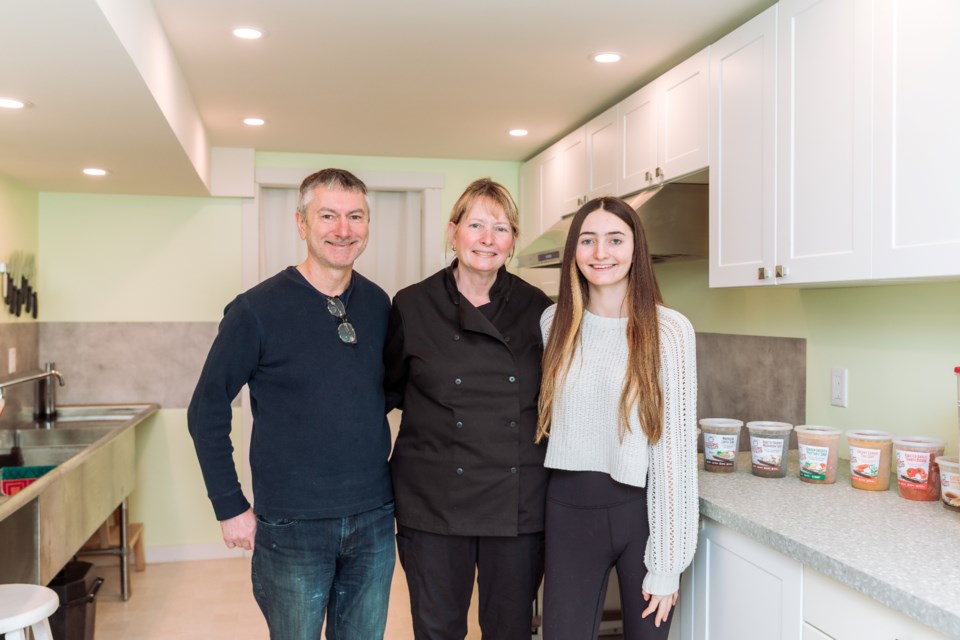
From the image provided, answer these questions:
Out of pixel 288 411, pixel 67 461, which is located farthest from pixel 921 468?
pixel 67 461

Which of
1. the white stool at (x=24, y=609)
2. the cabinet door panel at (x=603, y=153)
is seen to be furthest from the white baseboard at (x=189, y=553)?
the cabinet door panel at (x=603, y=153)

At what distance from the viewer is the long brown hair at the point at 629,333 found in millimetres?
1592

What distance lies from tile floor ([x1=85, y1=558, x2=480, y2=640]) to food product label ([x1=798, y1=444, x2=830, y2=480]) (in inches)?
63.0

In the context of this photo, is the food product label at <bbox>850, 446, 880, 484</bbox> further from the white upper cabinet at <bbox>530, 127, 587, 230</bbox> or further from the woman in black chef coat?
the white upper cabinet at <bbox>530, 127, 587, 230</bbox>

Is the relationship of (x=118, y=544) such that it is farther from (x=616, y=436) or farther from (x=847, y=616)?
(x=847, y=616)

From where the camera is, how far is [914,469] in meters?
1.77

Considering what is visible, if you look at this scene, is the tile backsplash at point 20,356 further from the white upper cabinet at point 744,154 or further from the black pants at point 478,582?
the white upper cabinet at point 744,154

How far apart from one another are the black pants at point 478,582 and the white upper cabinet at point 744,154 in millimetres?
1025

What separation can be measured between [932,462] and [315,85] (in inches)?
96.0

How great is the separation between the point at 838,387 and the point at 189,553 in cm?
346

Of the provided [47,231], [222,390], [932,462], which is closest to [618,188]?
[932,462]

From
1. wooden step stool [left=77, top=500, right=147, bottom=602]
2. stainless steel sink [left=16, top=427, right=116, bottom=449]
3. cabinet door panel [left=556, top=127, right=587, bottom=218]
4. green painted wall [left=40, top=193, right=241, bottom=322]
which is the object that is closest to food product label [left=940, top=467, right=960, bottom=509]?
cabinet door panel [left=556, top=127, right=587, bottom=218]

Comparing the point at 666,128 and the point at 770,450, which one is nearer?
the point at 770,450

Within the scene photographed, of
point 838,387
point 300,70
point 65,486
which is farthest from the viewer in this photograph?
point 300,70
